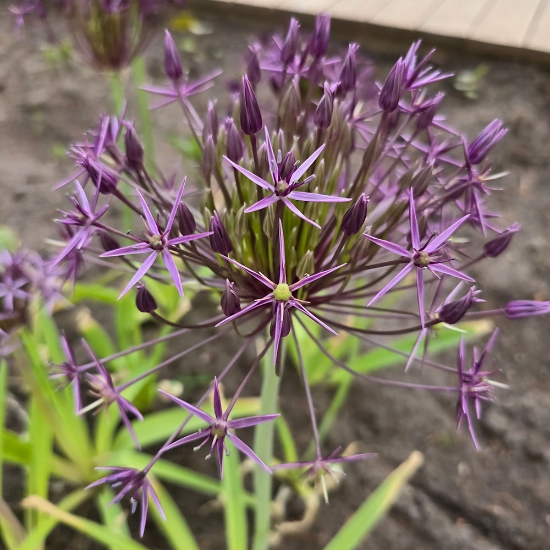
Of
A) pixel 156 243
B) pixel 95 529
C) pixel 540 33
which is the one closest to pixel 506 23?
pixel 540 33

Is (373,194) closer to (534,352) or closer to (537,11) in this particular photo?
(534,352)

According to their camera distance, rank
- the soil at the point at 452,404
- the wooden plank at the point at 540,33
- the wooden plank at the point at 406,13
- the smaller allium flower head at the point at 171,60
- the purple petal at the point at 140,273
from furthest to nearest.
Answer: the wooden plank at the point at 406,13 < the wooden plank at the point at 540,33 < the soil at the point at 452,404 < the smaller allium flower head at the point at 171,60 < the purple petal at the point at 140,273

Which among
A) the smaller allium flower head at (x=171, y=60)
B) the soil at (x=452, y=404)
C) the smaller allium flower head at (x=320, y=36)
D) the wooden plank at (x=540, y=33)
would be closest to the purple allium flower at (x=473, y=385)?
the smaller allium flower head at (x=320, y=36)

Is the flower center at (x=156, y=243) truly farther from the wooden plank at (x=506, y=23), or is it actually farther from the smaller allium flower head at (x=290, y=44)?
the wooden plank at (x=506, y=23)

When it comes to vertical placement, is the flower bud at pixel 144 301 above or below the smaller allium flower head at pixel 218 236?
below

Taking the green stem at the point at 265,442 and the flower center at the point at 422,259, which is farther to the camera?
the green stem at the point at 265,442

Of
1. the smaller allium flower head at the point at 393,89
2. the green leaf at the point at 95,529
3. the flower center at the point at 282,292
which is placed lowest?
the green leaf at the point at 95,529

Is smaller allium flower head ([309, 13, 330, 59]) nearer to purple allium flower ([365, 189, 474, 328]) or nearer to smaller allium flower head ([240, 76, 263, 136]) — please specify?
smaller allium flower head ([240, 76, 263, 136])

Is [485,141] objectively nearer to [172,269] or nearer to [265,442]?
[172,269]
